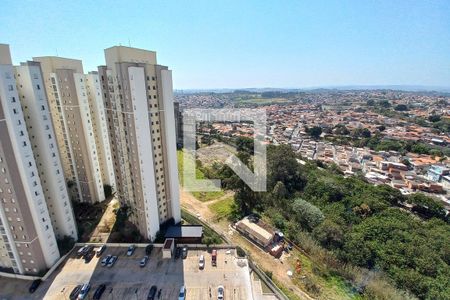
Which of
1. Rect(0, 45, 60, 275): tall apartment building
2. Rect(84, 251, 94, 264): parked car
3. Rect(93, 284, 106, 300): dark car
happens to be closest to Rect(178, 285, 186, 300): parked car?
Rect(93, 284, 106, 300): dark car

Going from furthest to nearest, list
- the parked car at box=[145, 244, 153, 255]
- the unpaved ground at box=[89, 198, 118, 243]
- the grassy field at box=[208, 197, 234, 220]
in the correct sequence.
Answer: the grassy field at box=[208, 197, 234, 220], the unpaved ground at box=[89, 198, 118, 243], the parked car at box=[145, 244, 153, 255]

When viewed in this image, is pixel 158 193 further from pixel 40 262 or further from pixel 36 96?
pixel 36 96

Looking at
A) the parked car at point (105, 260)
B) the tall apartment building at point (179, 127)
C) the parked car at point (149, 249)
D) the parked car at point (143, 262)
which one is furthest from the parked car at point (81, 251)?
the tall apartment building at point (179, 127)

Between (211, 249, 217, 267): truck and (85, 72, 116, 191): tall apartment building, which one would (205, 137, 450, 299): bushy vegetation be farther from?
(85, 72, 116, 191): tall apartment building

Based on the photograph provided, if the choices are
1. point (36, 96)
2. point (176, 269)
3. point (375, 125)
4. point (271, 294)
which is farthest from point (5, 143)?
point (375, 125)

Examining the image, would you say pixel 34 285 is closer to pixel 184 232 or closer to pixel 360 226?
pixel 184 232
